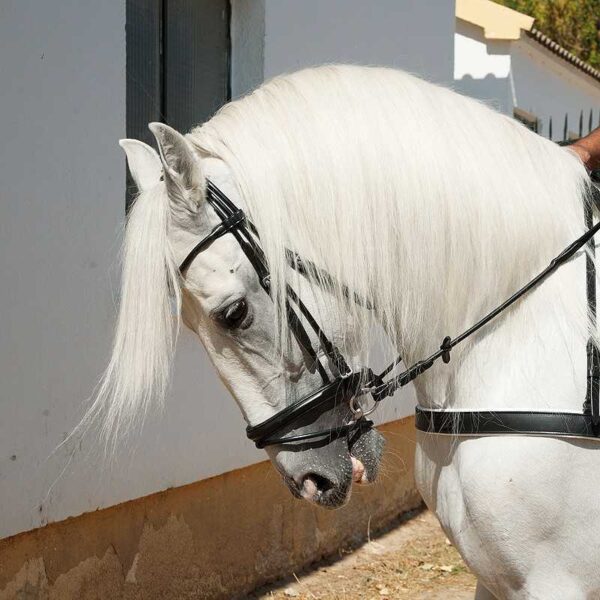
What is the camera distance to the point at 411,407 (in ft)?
22.8

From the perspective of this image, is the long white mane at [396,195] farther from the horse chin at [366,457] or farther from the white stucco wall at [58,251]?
the white stucco wall at [58,251]

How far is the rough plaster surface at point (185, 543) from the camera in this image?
399 centimetres

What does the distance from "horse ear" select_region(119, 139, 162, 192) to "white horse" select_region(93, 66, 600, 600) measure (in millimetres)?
186

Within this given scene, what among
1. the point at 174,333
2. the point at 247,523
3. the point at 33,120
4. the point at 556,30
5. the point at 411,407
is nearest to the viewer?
the point at 174,333

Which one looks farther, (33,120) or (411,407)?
(411,407)

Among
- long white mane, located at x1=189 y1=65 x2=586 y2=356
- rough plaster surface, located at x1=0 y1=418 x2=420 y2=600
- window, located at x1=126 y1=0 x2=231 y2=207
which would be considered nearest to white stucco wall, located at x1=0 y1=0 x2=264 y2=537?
rough plaster surface, located at x1=0 y1=418 x2=420 y2=600

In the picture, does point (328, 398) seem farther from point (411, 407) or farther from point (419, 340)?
point (411, 407)

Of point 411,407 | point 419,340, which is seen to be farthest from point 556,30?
point 419,340

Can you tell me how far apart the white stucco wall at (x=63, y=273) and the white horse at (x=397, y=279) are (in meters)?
1.35

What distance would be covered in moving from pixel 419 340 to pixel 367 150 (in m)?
0.50

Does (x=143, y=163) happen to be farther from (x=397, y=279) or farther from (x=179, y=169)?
(x=397, y=279)

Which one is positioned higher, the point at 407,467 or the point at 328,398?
the point at 328,398

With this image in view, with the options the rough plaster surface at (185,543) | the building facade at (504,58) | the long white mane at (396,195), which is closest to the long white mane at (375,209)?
the long white mane at (396,195)

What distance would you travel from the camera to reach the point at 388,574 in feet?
19.2
